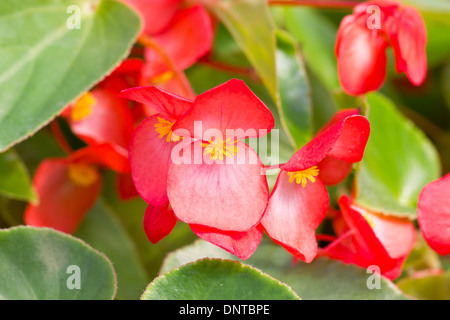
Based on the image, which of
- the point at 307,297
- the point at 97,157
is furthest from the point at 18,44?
the point at 307,297

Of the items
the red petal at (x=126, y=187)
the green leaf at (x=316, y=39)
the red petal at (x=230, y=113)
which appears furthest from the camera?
the green leaf at (x=316, y=39)

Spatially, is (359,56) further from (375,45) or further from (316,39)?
(316,39)

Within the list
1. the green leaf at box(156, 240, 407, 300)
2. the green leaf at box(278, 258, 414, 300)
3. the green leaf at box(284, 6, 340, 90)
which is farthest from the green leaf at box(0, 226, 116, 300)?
the green leaf at box(284, 6, 340, 90)

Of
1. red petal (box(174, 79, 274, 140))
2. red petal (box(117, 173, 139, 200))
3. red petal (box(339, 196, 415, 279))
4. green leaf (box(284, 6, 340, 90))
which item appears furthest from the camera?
green leaf (box(284, 6, 340, 90))

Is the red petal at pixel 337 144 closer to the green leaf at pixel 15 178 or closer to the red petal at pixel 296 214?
the red petal at pixel 296 214

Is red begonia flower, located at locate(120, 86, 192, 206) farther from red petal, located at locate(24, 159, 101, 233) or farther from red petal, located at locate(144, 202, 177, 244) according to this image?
red petal, located at locate(24, 159, 101, 233)

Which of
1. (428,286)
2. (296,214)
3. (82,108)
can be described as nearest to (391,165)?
(428,286)

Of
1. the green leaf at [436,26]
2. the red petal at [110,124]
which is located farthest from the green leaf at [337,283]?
the green leaf at [436,26]
